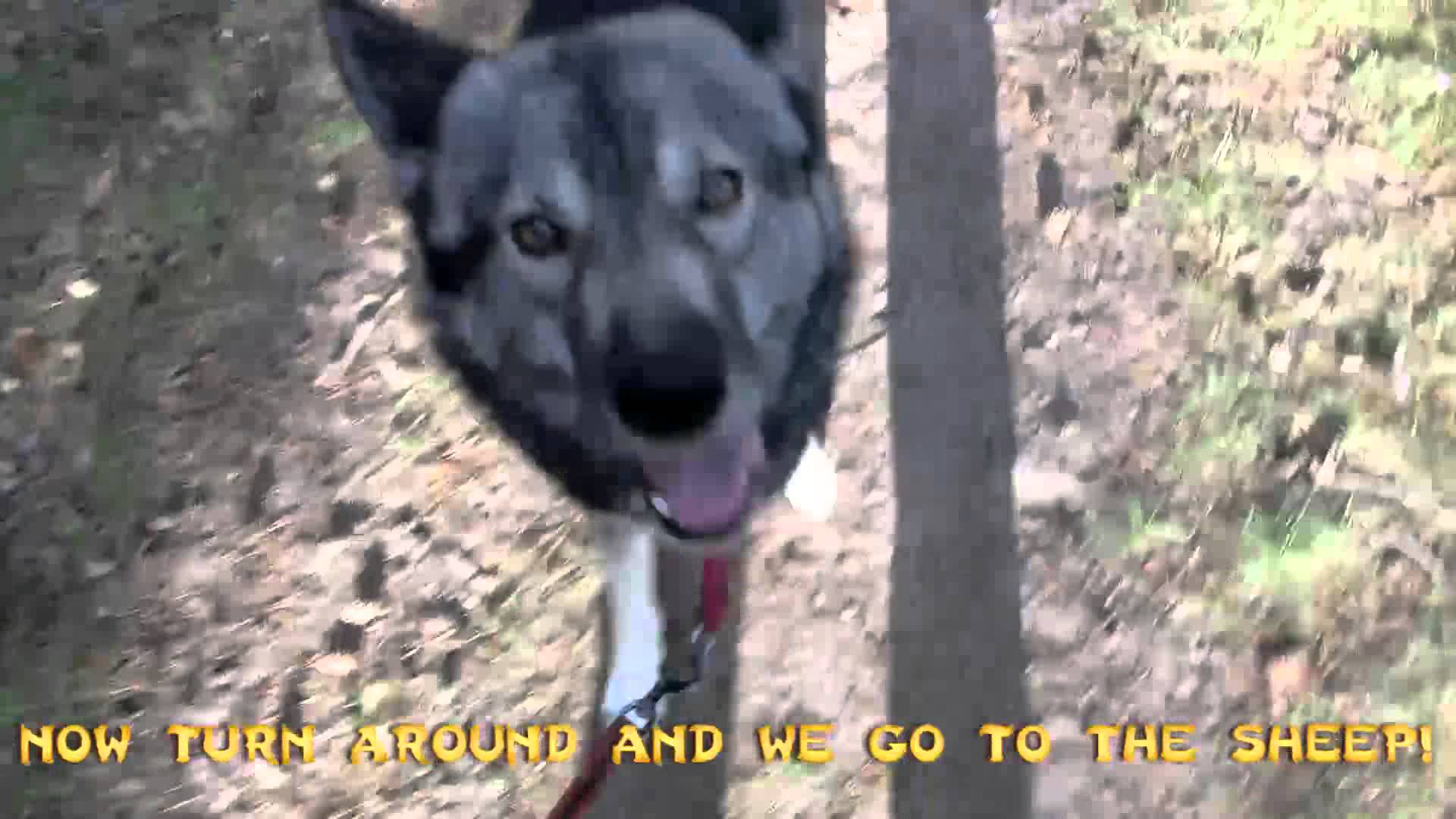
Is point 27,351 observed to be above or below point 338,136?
below

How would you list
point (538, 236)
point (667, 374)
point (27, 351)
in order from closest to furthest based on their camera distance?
point (667, 374), point (538, 236), point (27, 351)

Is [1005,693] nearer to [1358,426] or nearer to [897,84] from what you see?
[1358,426]

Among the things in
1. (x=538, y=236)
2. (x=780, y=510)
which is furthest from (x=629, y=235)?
(x=780, y=510)

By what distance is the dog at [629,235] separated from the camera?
134 cm

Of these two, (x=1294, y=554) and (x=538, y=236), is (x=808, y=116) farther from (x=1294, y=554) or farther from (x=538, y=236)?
(x=1294, y=554)

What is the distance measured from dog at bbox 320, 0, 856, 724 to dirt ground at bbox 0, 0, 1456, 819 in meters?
0.39

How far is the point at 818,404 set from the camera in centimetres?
184

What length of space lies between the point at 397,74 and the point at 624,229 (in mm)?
504

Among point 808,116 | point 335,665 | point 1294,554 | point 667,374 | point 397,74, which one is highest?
point 397,74

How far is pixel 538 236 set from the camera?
1.40 m

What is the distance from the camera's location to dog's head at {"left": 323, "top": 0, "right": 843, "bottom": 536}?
52.7 inches

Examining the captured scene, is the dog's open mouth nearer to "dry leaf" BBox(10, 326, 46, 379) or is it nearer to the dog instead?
the dog

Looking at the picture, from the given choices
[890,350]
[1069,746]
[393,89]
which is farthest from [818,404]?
[393,89]

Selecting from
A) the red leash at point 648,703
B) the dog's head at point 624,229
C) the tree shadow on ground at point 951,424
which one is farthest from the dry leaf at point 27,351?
the tree shadow on ground at point 951,424
